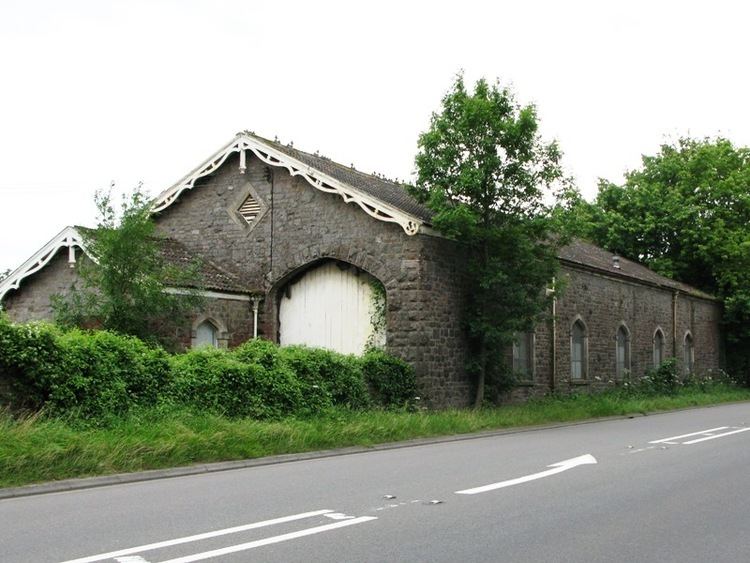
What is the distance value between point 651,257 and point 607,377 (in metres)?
13.7

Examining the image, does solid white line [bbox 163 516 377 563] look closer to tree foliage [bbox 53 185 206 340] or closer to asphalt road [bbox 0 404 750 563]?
asphalt road [bbox 0 404 750 563]

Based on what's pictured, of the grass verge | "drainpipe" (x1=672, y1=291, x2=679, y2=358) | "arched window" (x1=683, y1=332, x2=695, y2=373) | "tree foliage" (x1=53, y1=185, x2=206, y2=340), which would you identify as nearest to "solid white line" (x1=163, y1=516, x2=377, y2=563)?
the grass verge

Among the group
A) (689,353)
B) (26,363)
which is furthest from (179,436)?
(689,353)

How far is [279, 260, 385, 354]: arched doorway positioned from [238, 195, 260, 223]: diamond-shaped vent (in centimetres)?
218

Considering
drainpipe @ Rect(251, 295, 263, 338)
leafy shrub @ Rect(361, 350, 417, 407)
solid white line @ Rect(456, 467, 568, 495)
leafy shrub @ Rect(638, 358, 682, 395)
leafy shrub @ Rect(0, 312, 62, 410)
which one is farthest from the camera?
leafy shrub @ Rect(638, 358, 682, 395)

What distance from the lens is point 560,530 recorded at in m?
7.52

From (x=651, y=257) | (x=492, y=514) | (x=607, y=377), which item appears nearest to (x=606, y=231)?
(x=651, y=257)

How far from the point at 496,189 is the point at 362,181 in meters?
5.76

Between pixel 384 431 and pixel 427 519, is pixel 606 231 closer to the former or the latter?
pixel 384 431

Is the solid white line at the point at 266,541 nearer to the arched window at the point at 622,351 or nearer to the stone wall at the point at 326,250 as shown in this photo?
the stone wall at the point at 326,250

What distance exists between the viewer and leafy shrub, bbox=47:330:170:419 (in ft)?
42.0

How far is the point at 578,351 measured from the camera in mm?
30656

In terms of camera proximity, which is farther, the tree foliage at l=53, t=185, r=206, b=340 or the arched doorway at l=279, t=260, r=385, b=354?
the arched doorway at l=279, t=260, r=385, b=354

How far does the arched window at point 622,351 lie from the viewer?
33625 millimetres
